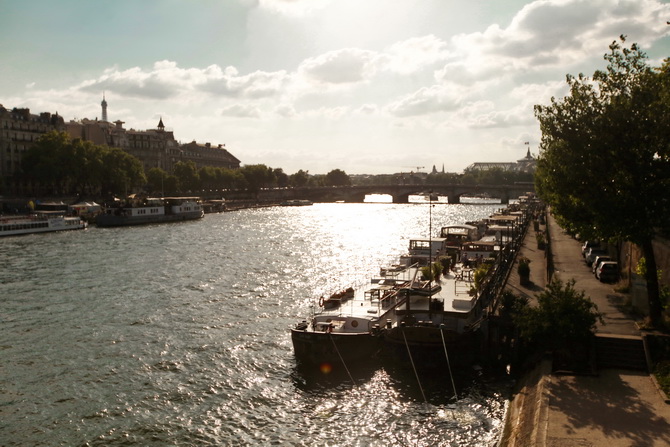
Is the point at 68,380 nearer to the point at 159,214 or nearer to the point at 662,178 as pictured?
the point at 662,178

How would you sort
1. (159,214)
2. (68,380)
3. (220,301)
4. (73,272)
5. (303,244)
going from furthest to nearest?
(159,214)
(303,244)
(73,272)
(220,301)
(68,380)

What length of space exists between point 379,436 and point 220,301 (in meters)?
26.3

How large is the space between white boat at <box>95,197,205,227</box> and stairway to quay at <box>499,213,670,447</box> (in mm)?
101641

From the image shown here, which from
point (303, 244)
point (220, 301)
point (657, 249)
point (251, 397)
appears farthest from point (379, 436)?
point (303, 244)

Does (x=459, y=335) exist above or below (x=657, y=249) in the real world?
below

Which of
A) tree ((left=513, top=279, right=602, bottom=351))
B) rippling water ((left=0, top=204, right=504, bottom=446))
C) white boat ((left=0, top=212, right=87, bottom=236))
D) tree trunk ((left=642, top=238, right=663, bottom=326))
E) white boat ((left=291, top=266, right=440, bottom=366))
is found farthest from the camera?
white boat ((left=0, top=212, right=87, bottom=236))

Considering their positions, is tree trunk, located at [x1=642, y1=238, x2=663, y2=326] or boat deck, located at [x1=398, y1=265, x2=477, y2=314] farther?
boat deck, located at [x1=398, y1=265, x2=477, y2=314]

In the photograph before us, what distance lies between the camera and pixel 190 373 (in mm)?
31297

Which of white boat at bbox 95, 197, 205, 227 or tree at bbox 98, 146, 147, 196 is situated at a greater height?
tree at bbox 98, 146, 147, 196

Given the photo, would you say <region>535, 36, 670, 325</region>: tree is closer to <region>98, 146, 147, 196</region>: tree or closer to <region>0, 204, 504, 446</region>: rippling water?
<region>0, 204, 504, 446</region>: rippling water

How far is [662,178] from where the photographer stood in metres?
28.6

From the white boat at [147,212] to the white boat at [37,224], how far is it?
597cm

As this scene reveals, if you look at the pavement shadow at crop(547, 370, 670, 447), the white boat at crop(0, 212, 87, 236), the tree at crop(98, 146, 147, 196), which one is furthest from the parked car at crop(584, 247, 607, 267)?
the tree at crop(98, 146, 147, 196)

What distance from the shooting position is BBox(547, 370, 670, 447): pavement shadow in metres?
19.2
